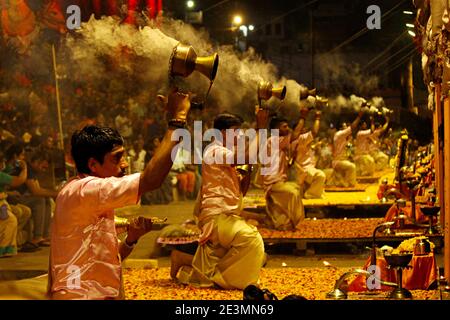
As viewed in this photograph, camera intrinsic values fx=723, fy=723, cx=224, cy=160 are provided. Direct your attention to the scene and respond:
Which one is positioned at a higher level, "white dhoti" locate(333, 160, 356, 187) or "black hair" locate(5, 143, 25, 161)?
"black hair" locate(5, 143, 25, 161)

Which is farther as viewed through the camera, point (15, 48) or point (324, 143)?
point (324, 143)

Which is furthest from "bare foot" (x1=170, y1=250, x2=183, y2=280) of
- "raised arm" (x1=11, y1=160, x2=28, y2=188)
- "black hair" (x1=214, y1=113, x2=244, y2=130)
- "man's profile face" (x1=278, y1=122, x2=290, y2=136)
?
"man's profile face" (x1=278, y1=122, x2=290, y2=136)

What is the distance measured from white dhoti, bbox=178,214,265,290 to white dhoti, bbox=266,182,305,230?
460 cm

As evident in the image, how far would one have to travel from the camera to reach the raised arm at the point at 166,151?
3.63 meters

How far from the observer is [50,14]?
51.0 ft

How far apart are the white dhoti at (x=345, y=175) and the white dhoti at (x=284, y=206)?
945 cm

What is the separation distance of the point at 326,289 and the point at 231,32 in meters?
21.4

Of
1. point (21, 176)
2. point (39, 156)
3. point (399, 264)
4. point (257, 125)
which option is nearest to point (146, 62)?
point (39, 156)

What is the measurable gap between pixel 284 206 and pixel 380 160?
1514 centimetres

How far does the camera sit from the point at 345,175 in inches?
883

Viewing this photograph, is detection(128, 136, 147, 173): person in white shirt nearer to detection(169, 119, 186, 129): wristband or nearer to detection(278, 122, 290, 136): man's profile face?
detection(278, 122, 290, 136): man's profile face

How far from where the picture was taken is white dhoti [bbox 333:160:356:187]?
73.4 feet
